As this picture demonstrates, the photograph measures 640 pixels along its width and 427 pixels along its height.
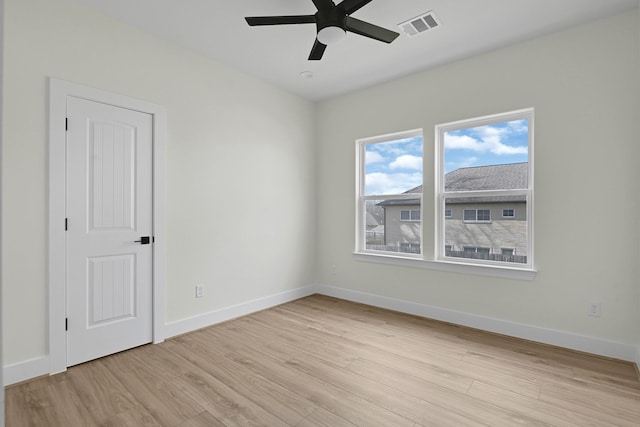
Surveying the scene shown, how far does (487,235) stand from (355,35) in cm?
237

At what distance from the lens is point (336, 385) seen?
2615mm

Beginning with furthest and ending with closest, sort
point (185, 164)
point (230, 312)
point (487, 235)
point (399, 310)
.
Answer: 1. point (399, 310)
2. point (230, 312)
3. point (487, 235)
4. point (185, 164)

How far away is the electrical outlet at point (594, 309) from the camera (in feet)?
10.1

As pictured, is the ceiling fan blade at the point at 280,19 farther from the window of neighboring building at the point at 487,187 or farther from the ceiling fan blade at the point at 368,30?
the window of neighboring building at the point at 487,187

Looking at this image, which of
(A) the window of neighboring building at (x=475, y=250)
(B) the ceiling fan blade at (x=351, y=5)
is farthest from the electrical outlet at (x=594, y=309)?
(B) the ceiling fan blade at (x=351, y=5)

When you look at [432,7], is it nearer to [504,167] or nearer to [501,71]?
[501,71]

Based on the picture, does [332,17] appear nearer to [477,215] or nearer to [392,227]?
[477,215]

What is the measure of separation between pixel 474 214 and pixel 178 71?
3.34 metres

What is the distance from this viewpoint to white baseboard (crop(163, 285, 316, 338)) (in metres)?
3.52

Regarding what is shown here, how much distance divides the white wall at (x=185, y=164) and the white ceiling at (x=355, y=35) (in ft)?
0.93

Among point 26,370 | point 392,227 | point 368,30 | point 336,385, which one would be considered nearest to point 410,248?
point 392,227

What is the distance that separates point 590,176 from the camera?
3102mm

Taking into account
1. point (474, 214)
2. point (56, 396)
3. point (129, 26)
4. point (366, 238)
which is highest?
point (129, 26)

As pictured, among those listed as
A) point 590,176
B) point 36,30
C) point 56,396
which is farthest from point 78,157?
point 590,176
